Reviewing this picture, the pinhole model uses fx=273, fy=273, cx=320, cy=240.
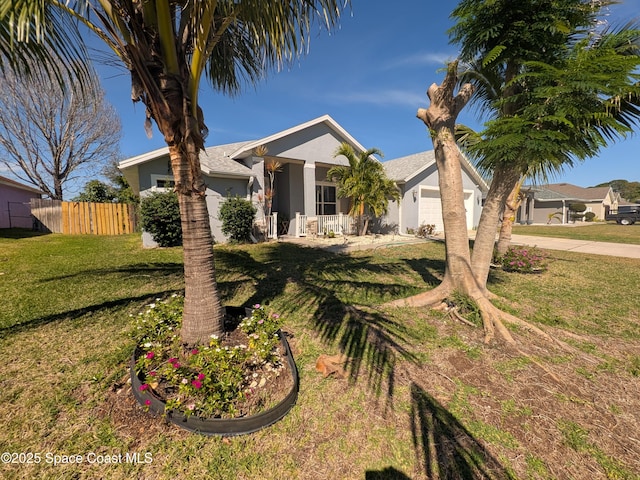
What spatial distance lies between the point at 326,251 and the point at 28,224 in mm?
22559

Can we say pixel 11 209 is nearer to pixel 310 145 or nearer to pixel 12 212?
pixel 12 212

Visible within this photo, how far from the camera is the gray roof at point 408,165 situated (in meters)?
15.9

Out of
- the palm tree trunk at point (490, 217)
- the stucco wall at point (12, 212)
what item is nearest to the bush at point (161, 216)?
the palm tree trunk at point (490, 217)

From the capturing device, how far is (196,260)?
298 cm

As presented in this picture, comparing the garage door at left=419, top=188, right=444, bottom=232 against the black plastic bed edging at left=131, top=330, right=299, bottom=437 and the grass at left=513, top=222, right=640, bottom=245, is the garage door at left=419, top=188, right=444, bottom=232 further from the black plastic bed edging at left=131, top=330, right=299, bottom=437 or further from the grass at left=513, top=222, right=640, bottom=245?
the black plastic bed edging at left=131, top=330, right=299, bottom=437

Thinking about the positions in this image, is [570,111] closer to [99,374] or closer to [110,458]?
[110,458]

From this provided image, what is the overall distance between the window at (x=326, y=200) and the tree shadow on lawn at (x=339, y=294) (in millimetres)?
6852

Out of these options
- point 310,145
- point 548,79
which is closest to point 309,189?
point 310,145

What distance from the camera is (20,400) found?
2516 millimetres

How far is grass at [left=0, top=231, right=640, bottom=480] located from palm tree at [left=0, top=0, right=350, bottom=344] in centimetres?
109

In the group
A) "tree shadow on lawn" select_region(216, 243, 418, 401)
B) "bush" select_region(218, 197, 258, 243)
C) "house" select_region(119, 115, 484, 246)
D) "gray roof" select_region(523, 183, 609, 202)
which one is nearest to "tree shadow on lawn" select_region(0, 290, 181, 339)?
"tree shadow on lawn" select_region(216, 243, 418, 401)

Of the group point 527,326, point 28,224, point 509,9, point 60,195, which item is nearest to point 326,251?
point 527,326

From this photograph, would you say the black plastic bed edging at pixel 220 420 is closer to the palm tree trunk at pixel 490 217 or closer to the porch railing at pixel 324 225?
the palm tree trunk at pixel 490 217

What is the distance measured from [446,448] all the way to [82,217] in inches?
821
